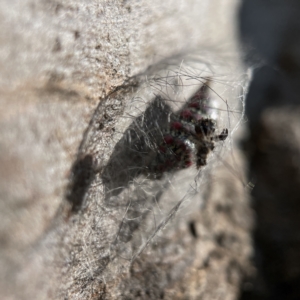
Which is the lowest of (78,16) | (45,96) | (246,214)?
(246,214)

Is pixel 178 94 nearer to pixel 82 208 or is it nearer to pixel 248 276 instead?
pixel 82 208

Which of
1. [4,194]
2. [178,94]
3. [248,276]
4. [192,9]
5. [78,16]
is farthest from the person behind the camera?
[248,276]

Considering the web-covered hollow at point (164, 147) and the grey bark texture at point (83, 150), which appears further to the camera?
the web-covered hollow at point (164, 147)

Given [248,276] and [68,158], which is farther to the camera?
[248,276]

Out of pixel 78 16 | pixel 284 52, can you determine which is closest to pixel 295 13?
pixel 284 52

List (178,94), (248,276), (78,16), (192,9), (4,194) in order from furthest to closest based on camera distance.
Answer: (248,276)
(192,9)
(178,94)
(78,16)
(4,194)

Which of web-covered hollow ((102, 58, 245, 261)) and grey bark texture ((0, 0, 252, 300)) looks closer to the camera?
grey bark texture ((0, 0, 252, 300))

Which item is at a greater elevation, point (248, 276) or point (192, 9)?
point (192, 9)
